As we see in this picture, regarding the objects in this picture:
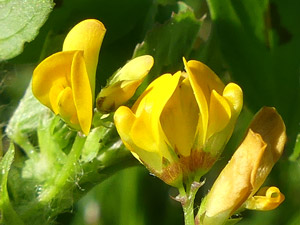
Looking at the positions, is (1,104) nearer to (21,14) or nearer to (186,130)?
(21,14)

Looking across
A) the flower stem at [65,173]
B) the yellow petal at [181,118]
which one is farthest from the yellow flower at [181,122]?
the flower stem at [65,173]

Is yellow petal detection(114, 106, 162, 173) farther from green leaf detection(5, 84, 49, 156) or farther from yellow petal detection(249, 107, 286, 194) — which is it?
green leaf detection(5, 84, 49, 156)

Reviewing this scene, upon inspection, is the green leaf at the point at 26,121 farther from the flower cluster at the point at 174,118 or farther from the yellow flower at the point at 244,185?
the yellow flower at the point at 244,185

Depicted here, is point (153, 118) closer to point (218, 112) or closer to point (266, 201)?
point (218, 112)

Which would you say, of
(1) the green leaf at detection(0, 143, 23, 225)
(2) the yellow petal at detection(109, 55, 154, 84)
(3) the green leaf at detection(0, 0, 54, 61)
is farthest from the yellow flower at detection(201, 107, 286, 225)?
(3) the green leaf at detection(0, 0, 54, 61)

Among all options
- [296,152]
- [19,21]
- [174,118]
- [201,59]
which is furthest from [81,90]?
[296,152]

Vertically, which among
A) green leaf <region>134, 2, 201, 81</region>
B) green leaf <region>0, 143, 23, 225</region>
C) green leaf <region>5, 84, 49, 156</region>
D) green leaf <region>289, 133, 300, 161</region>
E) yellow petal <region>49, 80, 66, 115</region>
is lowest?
green leaf <region>289, 133, 300, 161</region>
